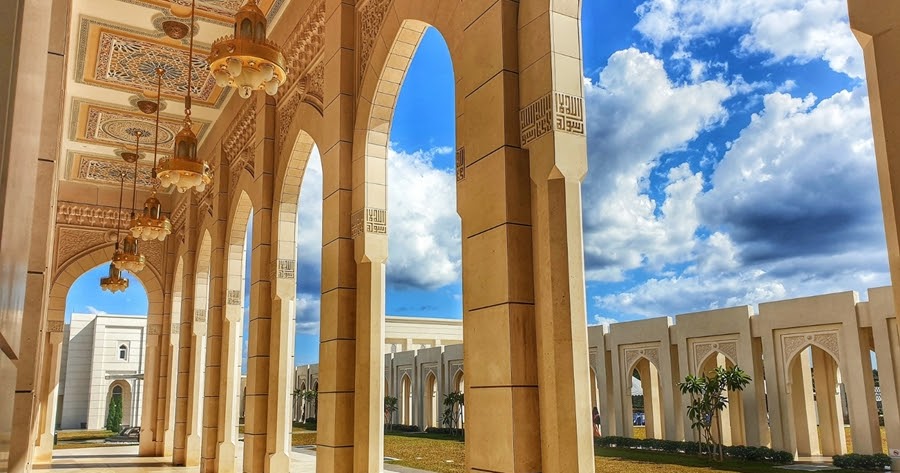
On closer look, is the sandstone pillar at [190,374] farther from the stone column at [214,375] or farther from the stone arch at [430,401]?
the stone arch at [430,401]

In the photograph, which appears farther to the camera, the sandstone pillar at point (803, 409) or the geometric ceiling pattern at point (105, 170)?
the sandstone pillar at point (803, 409)

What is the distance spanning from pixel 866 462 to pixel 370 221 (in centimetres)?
937

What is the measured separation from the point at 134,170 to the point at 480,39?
8.19 m

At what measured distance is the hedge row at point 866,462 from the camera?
33.1 feet

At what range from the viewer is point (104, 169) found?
9867 mm

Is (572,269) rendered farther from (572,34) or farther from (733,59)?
(733,59)

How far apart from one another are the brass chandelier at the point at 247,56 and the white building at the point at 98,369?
21.7 m

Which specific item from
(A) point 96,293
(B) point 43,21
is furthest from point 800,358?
(A) point 96,293

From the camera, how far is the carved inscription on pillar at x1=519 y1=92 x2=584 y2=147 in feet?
9.05

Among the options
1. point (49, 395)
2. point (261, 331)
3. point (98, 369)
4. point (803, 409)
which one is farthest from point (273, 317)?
point (98, 369)

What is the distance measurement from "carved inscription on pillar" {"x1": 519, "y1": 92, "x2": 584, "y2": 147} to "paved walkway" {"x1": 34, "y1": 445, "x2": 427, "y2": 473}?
20.7 ft

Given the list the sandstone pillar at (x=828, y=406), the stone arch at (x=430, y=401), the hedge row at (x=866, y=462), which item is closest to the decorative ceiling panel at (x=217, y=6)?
the hedge row at (x=866, y=462)

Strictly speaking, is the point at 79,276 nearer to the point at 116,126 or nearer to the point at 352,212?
the point at 116,126

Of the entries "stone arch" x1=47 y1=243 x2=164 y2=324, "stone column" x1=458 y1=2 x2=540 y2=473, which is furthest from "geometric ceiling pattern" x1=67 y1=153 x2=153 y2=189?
"stone column" x1=458 y1=2 x2=540 y2=473
